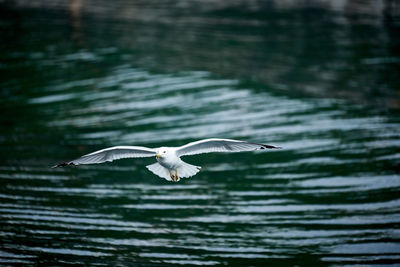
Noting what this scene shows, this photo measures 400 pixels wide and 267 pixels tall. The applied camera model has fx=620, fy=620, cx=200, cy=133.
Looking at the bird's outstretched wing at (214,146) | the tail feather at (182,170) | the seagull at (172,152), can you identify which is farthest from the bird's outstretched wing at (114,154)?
the tail feather at (182,170)

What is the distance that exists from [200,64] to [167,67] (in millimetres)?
1361

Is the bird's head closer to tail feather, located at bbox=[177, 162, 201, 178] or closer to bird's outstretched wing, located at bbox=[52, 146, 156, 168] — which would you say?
bird's outstretched wing, located at bbox=[52, 146, 156, 168]

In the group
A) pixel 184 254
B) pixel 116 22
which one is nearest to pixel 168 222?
pixel 184 254

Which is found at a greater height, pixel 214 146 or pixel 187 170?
pixel 214 146

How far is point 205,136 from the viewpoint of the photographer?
1794 centimetres

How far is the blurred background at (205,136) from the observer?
39.9 feet

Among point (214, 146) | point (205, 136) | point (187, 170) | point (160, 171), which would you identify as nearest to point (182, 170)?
point (187, 170)

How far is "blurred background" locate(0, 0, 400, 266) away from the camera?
12172 millimetres

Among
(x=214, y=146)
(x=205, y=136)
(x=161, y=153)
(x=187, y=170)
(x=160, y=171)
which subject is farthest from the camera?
(x=205, y=136)

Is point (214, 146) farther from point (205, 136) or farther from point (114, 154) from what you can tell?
point (205, 136)

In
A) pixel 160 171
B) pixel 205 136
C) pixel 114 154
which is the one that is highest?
pixel 114 154

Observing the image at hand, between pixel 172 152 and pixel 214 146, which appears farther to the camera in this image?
pixel 214 146

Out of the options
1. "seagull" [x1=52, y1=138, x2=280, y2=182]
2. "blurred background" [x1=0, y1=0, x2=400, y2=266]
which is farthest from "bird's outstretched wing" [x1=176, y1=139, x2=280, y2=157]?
"blurred background" [x1=0, y1=0, x2=400, y2=266]

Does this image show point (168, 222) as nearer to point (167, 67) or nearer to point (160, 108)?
point (160, 108)
